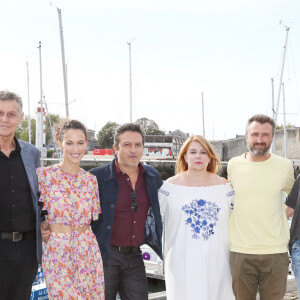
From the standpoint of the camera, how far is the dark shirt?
3.82 meters

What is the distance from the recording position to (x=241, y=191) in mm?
4637

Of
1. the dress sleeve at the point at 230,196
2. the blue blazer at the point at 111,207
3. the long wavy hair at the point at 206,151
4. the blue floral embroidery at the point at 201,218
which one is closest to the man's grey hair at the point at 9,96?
the blue blazer at the point at 111,207

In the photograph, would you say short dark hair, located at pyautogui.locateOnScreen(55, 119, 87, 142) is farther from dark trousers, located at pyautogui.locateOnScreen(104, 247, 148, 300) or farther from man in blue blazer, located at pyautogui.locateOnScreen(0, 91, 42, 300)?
dark trousers, located at pyautogui.locateOnScreen(104, 247, 148, 300)

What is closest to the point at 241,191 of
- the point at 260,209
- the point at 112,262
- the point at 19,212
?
the point at 260,209

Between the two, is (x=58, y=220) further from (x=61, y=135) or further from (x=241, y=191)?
(x=241, y=191)

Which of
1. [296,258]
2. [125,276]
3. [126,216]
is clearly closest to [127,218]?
[126,216]

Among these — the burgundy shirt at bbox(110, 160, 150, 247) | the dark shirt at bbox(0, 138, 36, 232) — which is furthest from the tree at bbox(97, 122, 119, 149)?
the dark shirt at bbox(0, 138, 36, 232)

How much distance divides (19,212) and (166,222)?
1.53 meters

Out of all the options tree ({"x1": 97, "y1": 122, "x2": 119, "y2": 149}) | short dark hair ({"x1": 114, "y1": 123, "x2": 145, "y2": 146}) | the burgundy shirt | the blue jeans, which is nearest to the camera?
the burgundy shirt

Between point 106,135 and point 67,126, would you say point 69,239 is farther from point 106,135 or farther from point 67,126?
point 106,135

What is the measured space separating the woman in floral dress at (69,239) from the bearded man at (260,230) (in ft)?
4.83

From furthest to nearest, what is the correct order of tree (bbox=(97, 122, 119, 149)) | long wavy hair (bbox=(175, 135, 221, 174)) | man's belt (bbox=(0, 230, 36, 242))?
1. tree (bbox=(97, 122, 119, 149))
2. long wavy hair (bbox=(175, 135, 221, 174))
3. man's belt (bbox=(0, 230, 36, 242))

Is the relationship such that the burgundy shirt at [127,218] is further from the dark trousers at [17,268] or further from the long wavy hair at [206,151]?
the dark trousers at [17,268]

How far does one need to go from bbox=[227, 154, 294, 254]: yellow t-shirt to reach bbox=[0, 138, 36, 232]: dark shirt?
6.68ft
